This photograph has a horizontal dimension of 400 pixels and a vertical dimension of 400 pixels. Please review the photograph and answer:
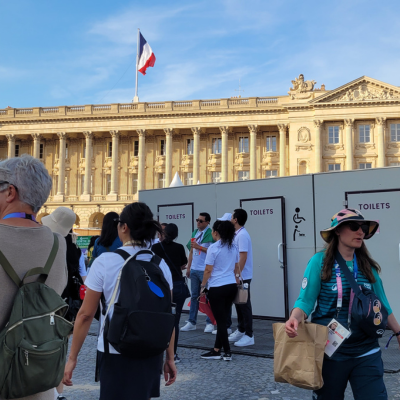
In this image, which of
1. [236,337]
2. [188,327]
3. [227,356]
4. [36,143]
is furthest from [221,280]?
[36,143]

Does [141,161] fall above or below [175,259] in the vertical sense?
above

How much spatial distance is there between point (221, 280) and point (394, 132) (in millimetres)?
48633

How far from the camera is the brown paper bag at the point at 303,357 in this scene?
3.06 metres

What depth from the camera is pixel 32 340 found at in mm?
2096

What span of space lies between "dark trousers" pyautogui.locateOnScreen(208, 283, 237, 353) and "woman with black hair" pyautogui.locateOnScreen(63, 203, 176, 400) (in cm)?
347

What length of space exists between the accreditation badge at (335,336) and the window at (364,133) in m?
51.2

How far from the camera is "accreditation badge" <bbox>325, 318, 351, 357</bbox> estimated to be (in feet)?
10.3

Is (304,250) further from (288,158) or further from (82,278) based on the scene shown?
(288,158)

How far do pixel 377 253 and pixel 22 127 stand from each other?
53.9 meters

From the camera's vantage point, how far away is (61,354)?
7.18ft

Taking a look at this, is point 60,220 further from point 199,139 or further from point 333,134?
point 199,139

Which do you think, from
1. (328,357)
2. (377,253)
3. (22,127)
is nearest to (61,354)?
(328,357)

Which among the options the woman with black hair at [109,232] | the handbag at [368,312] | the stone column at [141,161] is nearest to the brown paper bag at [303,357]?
the handbag at [368,312]

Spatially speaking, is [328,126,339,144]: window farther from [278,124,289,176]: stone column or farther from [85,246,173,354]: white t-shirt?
[85,246,173,354]: white t-shirt
